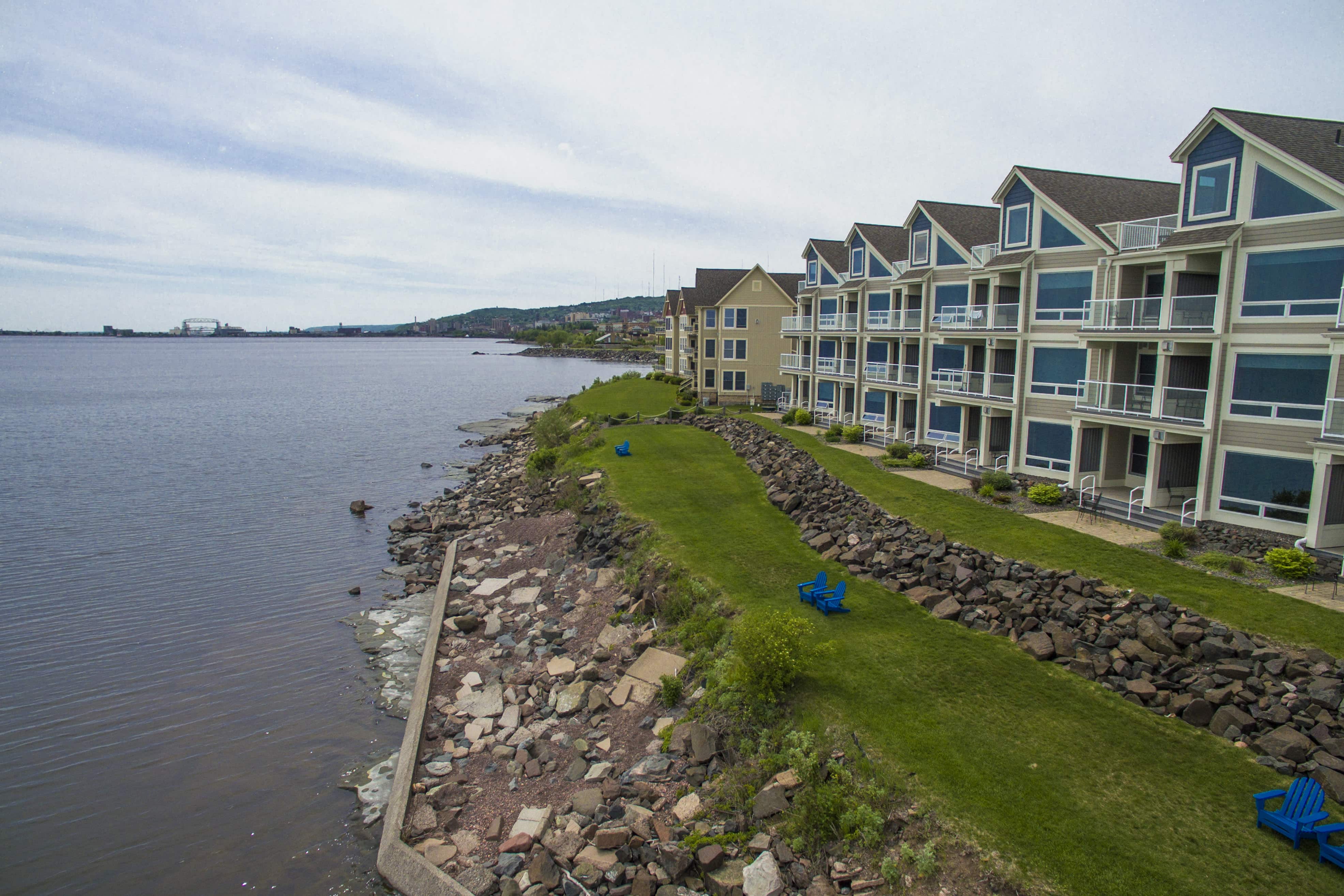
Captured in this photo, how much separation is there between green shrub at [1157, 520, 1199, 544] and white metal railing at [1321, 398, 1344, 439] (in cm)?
362

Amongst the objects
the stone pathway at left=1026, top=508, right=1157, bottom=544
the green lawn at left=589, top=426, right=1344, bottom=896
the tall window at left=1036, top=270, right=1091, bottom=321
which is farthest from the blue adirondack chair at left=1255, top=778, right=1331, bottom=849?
the tall window at left=1036, top=270, right=1091, bottom=321

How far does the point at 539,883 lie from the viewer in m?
12.0

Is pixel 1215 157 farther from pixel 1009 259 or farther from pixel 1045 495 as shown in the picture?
pixel 1045 495

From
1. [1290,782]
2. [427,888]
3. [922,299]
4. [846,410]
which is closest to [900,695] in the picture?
[1290,782]

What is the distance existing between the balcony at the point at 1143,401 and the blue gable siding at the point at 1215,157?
16.0ft

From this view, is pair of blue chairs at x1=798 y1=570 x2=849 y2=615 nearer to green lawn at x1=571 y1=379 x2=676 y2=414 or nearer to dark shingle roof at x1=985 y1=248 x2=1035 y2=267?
dark shingle roof at x1=985 y1=248 x2=1035 y2=267

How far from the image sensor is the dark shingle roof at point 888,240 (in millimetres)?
40000

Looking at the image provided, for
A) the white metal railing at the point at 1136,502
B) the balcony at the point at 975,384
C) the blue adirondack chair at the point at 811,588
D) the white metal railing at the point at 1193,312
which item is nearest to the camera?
the blue adirondack chair at the point at 811,588

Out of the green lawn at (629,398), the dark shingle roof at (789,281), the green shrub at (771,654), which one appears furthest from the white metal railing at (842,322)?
the green shrub at (771,654)

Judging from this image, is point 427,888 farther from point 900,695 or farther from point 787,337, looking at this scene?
point 787,337

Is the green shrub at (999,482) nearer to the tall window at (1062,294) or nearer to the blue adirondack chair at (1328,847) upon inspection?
the tall window at (1062,294)

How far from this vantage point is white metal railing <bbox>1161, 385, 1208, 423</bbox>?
21859mm

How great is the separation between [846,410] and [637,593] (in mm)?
26141

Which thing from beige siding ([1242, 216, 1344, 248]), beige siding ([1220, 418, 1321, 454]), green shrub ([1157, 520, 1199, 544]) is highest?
beige siding ([1242, 216, 1344, 248])
